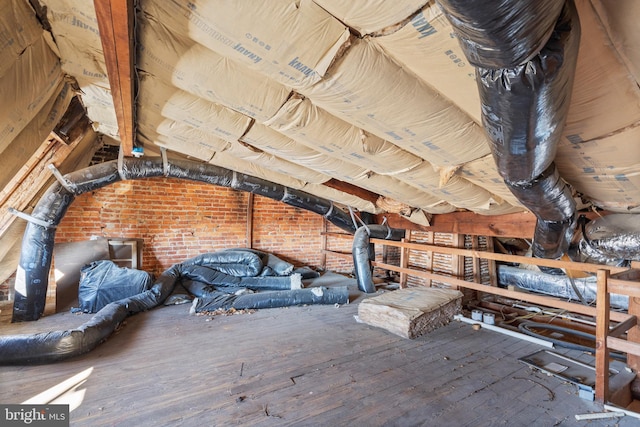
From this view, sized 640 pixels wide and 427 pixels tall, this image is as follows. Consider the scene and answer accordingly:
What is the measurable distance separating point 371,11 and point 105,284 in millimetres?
3872

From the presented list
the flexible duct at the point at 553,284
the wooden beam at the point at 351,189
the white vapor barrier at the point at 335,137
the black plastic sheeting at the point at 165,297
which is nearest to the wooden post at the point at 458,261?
the flexible duct at the point at 553,284

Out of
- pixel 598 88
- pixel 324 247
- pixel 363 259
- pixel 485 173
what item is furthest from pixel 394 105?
pixel 324 247

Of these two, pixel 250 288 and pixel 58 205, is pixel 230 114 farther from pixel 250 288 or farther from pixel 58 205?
pixel 250 288

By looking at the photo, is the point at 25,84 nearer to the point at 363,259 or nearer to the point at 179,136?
the point at 179,136

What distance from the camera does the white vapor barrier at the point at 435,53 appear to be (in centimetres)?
104

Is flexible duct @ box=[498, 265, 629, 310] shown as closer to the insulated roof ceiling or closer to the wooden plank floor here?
the wooden plank floor

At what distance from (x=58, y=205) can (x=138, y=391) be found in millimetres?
2326

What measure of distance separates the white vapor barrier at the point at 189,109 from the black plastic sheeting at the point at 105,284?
2.21 metres

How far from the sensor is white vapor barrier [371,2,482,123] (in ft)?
3.43

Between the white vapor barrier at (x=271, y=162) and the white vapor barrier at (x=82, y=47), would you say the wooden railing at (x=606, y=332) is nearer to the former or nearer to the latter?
the white vapor barrier at (x=271, y=162)

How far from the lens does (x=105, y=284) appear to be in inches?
134

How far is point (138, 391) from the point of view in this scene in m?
1.86

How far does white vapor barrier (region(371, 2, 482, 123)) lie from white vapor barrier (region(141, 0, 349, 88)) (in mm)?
241

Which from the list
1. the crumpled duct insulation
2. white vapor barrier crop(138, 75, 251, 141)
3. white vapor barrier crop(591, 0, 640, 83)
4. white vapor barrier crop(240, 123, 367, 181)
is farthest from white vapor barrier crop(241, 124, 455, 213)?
white vapor barrier crop(591, 0, 640, 83)
